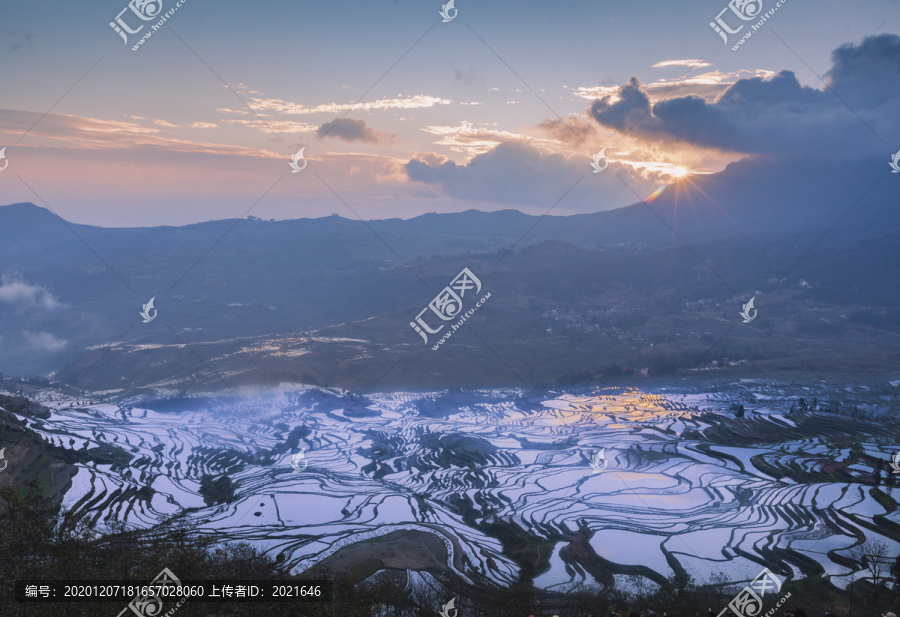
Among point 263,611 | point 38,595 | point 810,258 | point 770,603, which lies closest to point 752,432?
point 770,603

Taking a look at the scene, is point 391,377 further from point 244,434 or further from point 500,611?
point 500,611

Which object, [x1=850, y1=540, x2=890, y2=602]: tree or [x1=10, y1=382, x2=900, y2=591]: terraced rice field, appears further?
[x1=10, y1=382, x2=900, y2=591]: terraced rice field

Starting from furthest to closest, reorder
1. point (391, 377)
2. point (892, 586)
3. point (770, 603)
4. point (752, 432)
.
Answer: point (391, 377), point (752, 432), point (892, 586), point (770, 603)

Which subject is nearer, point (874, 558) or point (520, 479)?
point (874, 558)

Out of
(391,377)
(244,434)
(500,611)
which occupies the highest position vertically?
(391,377)

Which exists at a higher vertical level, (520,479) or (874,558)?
(520,479)

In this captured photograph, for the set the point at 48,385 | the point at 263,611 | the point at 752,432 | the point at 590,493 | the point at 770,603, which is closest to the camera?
the point at 263,611

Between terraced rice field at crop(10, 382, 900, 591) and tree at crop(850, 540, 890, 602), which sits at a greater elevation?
terraced rice field at crop(10, 382, 900, 591)

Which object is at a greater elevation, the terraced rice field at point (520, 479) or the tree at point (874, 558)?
the terraced rice field at point (520, 479)

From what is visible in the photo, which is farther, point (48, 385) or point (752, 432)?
point (48, 385)

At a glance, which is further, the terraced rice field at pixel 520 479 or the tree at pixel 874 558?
the terraced rice field at pixel 520 479

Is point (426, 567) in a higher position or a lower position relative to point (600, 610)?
higher
